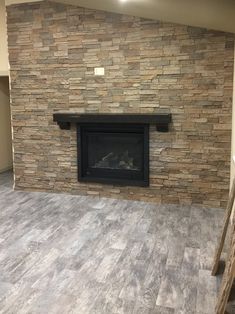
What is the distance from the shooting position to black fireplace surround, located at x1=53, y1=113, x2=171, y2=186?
435cm

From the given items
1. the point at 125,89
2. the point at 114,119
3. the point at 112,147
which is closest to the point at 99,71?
the point at 125,89

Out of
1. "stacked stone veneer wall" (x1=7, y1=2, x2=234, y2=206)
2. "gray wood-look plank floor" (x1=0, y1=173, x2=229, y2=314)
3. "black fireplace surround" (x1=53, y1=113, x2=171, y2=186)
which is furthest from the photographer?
"black fireplace surround" (x1=53, y1=113, x2=171, y2=186)

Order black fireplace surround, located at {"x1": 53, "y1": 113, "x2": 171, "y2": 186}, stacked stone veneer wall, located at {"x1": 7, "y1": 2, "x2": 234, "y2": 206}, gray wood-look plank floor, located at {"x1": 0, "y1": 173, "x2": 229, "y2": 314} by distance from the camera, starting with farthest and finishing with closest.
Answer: black fireplace surround, located at {"x1": 53, "y1": 113, "x2": 171, "y2": 186}
stacked stone veneer wall, located at {"x1": 7, "y1": 2, "x2": 234, "y2": 206}
gray wood-look plank floor, located at {"x1": 0, "y1": 173, "x2": 229, "y2": 314}

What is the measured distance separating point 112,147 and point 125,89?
833 mm

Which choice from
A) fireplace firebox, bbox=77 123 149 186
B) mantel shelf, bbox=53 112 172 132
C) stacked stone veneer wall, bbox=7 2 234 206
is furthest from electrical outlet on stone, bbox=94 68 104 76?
fireplace firebox, bbox=77 123 149 186

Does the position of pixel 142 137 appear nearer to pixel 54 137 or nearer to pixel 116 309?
pixel 54 137

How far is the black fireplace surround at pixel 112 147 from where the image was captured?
4352mm

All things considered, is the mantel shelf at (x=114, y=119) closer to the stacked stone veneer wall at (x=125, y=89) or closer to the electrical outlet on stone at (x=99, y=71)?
the stacked stone veneer wall at (x=125, y=89)

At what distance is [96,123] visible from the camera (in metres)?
4.49

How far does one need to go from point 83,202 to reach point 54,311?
7.61 ft

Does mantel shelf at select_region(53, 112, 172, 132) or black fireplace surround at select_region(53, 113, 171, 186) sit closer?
mantel shelf at select_region(53, 112, 172, 132)

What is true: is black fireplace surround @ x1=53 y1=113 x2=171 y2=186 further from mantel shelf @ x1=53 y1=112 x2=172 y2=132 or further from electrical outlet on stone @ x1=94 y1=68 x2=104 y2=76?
electrical outlet on stone @ x1=94 y1=68 x2=104 y2=76

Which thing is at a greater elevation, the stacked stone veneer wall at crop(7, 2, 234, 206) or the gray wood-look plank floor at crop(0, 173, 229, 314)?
the stacked stone veneer wall at crop(7, 2, 234, 206)

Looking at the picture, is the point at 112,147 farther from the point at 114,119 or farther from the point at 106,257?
the point at 106,257
